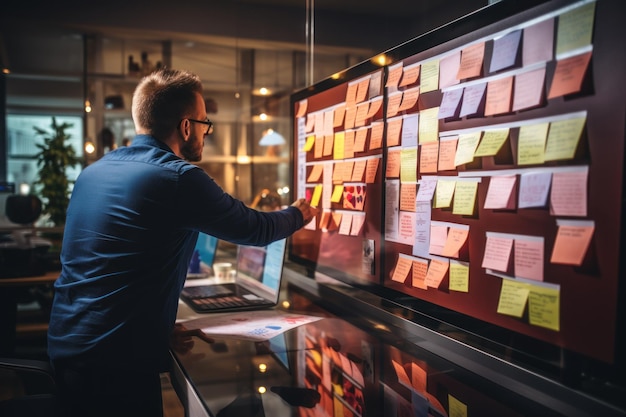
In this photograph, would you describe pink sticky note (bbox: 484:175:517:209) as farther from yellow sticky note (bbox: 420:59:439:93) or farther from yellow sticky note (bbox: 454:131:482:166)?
yellow sticky note (bbox: 420:59:439:93)

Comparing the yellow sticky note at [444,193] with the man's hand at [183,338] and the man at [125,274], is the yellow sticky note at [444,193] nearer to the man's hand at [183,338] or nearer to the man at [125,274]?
the man at [125,274]

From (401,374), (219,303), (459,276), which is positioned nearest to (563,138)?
(459,276)

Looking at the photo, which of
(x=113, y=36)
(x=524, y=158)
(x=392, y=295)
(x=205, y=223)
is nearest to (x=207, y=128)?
(x=205, y=223)

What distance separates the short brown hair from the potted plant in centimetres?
361

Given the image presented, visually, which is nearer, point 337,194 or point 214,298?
point 337,194

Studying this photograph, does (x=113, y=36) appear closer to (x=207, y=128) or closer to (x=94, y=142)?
(x=94, y=142)

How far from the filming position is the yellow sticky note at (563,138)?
0.90 metres

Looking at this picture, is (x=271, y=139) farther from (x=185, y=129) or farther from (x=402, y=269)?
(x=402, y=269)

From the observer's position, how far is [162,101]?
4.95ft

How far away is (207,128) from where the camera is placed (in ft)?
5.41

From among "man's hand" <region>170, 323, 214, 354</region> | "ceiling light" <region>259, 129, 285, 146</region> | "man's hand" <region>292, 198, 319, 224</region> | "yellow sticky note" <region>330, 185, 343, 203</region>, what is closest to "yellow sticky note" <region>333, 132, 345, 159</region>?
"yellow sticky note" <region>330, 185, 343, 203</region>

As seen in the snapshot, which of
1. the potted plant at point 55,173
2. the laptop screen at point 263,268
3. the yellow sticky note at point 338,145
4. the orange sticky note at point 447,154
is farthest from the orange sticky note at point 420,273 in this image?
the potted plant at point 55,173

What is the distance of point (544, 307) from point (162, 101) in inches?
44.7

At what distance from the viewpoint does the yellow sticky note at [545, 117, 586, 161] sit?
90 centimetres
